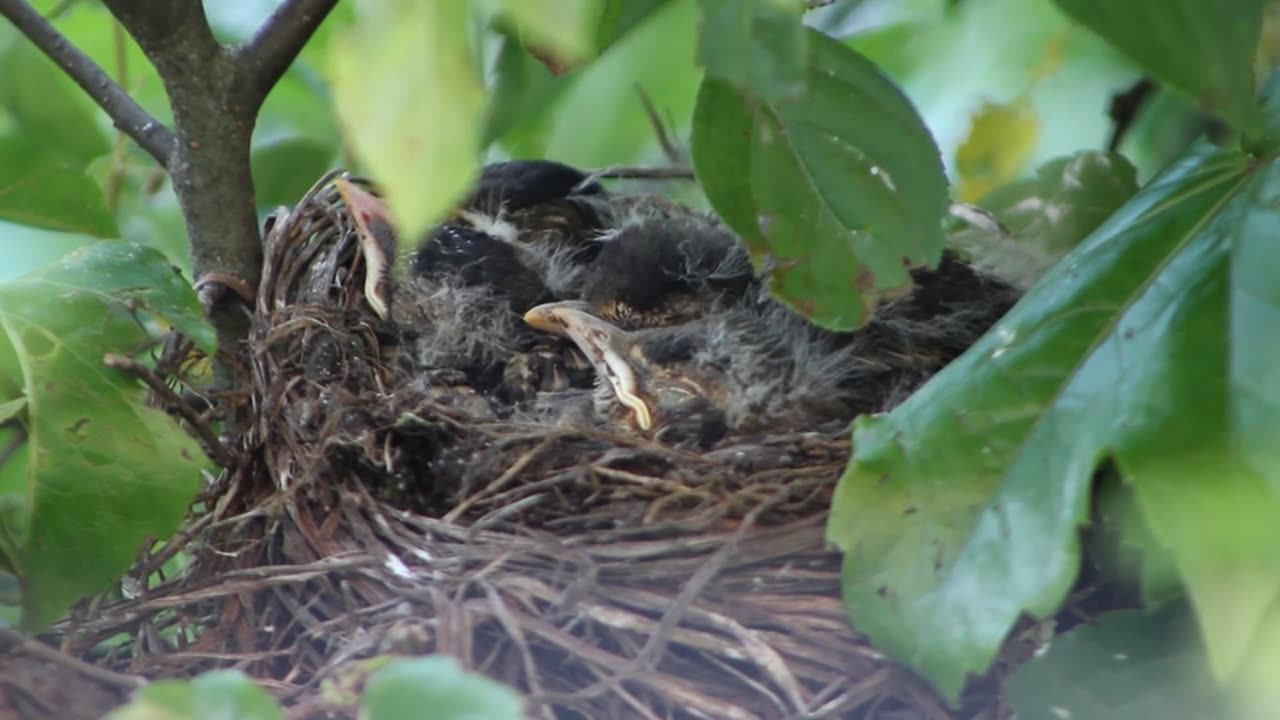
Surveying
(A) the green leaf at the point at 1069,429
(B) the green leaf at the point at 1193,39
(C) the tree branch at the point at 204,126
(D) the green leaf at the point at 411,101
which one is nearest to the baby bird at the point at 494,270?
(C) the tree branch at the point at 204,126

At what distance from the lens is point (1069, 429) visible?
881 mm

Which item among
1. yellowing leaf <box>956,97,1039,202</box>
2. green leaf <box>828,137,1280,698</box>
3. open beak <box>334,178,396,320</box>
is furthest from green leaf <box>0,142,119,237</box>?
yellowing leaf <box>956,97,1039,202</box>

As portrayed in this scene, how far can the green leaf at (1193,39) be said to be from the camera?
74 centimetres

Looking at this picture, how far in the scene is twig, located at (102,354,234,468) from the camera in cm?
111

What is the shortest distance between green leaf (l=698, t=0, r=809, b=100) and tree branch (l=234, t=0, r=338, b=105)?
0.65 meters

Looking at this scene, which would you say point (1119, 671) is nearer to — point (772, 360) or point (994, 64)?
point (772, 360)

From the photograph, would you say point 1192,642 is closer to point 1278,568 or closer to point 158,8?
point 1278,568

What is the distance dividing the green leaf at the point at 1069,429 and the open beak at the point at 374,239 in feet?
2.44

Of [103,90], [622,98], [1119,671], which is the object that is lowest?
[1119,671]

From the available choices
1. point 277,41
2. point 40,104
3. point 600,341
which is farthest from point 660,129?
point 40,104

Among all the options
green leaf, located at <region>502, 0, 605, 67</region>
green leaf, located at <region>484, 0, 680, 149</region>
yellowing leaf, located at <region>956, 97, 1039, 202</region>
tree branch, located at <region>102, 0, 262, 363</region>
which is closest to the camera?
green leaf, located at <region>502, 0, 605, 67</region>

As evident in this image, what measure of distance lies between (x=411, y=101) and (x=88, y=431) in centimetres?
76

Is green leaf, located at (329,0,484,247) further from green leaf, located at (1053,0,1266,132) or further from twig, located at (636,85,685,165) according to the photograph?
twig, located at (636,85,685,165)

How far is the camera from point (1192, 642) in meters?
0.92
